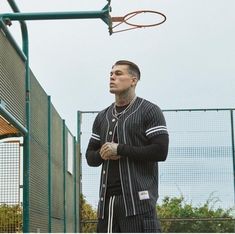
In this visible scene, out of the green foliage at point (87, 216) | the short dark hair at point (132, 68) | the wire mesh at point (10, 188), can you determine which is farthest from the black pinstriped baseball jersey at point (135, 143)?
the green foliage at point (87, 216)

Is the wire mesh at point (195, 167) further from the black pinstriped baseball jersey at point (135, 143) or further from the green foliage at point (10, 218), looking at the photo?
the black pinstriped baseball jersey at point (135, 143)

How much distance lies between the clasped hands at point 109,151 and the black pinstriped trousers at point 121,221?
189 mm

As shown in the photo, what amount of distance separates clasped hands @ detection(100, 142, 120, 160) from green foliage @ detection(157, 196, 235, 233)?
9.21 m

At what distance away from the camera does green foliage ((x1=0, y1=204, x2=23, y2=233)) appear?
18.5 ft

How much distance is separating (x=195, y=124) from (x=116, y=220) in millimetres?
9619

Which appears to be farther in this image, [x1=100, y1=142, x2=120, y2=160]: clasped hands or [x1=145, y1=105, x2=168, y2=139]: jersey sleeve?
[x1=145, y1=105, x2=168, y2=139]: jersey sleeve

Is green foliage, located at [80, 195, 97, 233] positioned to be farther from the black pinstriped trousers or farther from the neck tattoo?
the black pinstriped trousers

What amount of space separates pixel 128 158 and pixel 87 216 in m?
9.63

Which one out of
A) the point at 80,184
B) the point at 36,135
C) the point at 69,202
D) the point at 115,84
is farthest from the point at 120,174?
the point at 80,184

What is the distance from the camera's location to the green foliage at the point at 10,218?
5.65 m

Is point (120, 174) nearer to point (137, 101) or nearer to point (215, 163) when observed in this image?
point (137, 101)

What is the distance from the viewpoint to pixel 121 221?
3514mm

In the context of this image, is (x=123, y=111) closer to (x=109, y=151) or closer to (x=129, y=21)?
(x=109, y=151)

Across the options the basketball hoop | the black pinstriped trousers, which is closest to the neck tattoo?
the black pinstriped trousers
